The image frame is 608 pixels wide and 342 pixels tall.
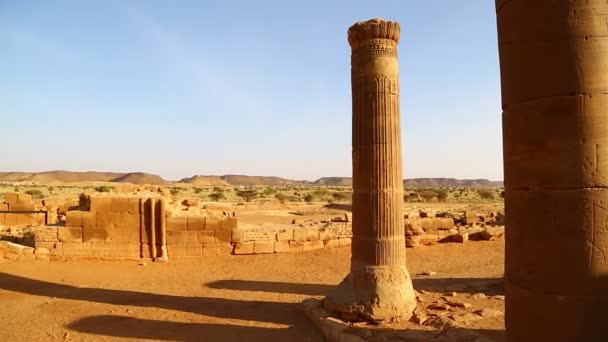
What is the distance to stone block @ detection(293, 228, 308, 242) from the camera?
15359 millimetres

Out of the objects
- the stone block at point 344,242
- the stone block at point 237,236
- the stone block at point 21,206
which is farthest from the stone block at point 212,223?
the stone block at point 21,206

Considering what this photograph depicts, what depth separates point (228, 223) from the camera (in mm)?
14406

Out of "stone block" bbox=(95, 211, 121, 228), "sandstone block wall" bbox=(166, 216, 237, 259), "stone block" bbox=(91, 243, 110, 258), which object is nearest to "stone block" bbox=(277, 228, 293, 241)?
"sandstone block wall" bbox=(166, 216, 237, 259)

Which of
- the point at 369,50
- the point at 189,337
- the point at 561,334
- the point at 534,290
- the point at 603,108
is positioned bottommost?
the point at 189,337

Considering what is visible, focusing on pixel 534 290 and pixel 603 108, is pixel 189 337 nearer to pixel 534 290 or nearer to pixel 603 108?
pixel 534 290

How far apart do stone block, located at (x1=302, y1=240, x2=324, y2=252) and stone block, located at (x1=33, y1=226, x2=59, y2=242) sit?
772 centimetres

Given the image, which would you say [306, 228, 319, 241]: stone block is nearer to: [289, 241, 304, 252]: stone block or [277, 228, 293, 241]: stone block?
[289, 241, 304, 252]: stone block

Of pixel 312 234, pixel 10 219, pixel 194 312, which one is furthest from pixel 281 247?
pixel 10 219

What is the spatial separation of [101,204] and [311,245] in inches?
273

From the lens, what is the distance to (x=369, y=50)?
28.1 feet

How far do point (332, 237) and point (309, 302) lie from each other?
7311 millimetres

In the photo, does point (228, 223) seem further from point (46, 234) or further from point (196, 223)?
point (46, 234)

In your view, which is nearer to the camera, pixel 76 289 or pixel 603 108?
pixel 603 108

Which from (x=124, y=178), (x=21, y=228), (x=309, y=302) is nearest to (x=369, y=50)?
(x=309, y=302)
